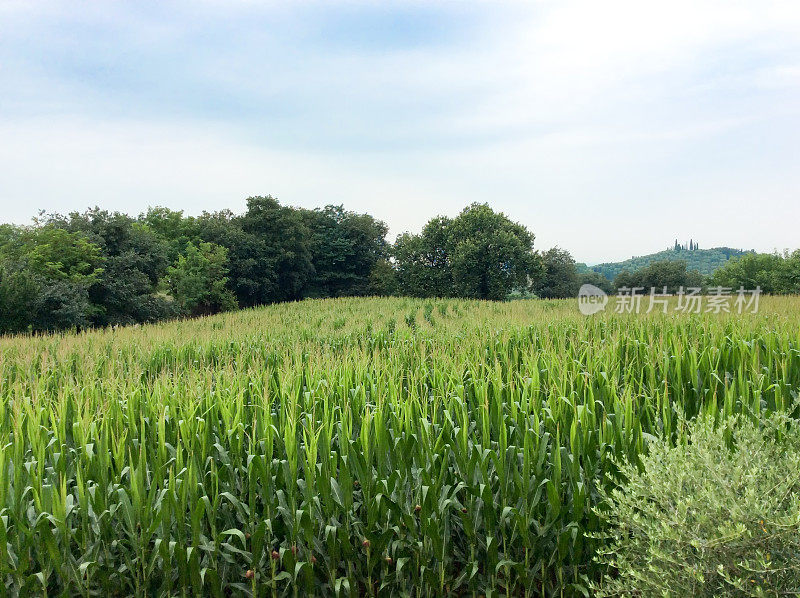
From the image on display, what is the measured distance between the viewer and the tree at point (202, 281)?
36062mm

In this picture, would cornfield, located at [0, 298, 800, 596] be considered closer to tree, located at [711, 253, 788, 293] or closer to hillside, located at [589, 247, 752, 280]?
tree, located at [711, 253, 788, 293]

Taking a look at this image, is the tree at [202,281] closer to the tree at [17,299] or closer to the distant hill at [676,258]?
the tree at [17,299]

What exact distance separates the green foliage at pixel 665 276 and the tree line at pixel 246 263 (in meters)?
6.78

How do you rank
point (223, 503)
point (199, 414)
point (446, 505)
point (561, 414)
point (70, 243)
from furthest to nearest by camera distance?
point (70, 243)
point (199, 414)
point (561, 414)
point (223, 503)
point (446, 505)

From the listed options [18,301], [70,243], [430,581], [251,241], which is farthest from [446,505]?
[251,241]

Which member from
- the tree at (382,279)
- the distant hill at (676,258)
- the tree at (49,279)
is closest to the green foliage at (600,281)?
the distant hill at (676,258)

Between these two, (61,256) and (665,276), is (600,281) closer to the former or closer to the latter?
(665,276)

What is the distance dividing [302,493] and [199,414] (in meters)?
1.84

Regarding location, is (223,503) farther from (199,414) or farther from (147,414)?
(147,414)

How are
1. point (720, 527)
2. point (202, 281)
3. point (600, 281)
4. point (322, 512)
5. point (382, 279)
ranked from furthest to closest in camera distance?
1. point (600, 281)
2. point (382, 279)
3. point (202, 281)
4. point (322, 512)
5. point (720, 527)

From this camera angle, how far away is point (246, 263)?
4172cm

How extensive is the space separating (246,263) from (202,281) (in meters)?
5.40

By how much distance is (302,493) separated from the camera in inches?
147

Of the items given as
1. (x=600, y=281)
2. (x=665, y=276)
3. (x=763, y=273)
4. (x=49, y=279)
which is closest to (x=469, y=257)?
(x=49, y=279)
